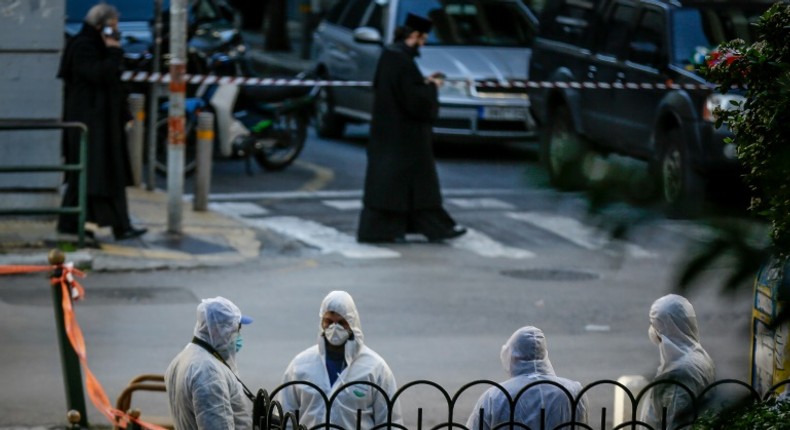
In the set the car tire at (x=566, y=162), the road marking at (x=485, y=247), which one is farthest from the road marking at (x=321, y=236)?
the car tire at (x=566, y=162)

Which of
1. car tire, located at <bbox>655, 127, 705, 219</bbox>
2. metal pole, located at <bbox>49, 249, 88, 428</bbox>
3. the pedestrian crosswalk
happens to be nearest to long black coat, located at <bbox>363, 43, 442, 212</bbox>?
the pedestrian crosswalk

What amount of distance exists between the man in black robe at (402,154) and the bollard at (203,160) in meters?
1.90

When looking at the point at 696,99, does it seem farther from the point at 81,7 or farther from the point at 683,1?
the point at 81,7

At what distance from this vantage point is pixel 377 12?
18.5 meters

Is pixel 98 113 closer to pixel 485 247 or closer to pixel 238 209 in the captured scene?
pixel 238 209

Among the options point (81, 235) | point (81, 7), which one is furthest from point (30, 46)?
point (81, 7)

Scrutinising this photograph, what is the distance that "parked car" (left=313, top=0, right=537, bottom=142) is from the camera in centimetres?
1761

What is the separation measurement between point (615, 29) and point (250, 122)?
13.4ft

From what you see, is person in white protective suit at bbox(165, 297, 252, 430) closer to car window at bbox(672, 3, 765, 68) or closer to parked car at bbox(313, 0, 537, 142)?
car window at bbox(672, 3, 765, 68)

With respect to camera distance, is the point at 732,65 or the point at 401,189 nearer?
the point at 732,65

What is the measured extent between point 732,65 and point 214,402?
3.01m

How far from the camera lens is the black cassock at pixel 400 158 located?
1238 centimetres

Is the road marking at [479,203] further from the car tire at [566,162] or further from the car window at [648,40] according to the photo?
the car tire at [566,162]

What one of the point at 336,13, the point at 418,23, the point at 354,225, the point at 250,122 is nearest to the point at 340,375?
the point at 418,23
